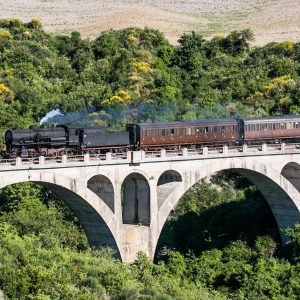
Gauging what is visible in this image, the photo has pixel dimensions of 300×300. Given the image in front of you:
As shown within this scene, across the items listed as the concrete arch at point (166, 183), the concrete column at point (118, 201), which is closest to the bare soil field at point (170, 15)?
the concrete arch at point (166, 183)

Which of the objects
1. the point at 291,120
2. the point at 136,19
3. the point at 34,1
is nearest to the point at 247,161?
the point at 291,120

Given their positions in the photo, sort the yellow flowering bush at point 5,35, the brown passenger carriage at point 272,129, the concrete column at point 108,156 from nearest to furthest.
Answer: the concrete column at point 108,156 → the brown passenger carriage at point 272,129 → the yellow flowering bush at point 5,35

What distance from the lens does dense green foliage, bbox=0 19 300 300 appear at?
163 feet

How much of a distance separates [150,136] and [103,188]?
611 centimetres

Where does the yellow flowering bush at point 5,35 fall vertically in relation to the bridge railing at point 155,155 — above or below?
above

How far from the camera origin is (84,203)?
5322 cm

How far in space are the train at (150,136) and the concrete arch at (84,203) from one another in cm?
344

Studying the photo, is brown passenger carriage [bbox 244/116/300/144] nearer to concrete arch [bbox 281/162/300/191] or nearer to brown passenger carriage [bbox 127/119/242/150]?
brown passenger carriage [bbox 127/119/242/150]

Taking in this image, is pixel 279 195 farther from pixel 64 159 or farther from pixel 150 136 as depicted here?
pixel 64 159

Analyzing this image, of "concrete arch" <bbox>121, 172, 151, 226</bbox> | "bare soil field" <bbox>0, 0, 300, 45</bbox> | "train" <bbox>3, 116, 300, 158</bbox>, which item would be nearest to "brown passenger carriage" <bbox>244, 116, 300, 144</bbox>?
"train" <bbox>3, 116, 300, 158</bbox>

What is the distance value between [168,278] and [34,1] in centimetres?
8329

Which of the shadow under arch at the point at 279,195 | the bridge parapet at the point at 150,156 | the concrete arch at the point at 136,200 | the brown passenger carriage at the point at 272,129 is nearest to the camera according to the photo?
the bridge parapet at the point at 150,156

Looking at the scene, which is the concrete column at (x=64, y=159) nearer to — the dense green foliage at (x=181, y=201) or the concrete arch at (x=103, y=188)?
the concrete arch at (x=103, y=188)

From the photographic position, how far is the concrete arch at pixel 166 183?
56031 millimetres
